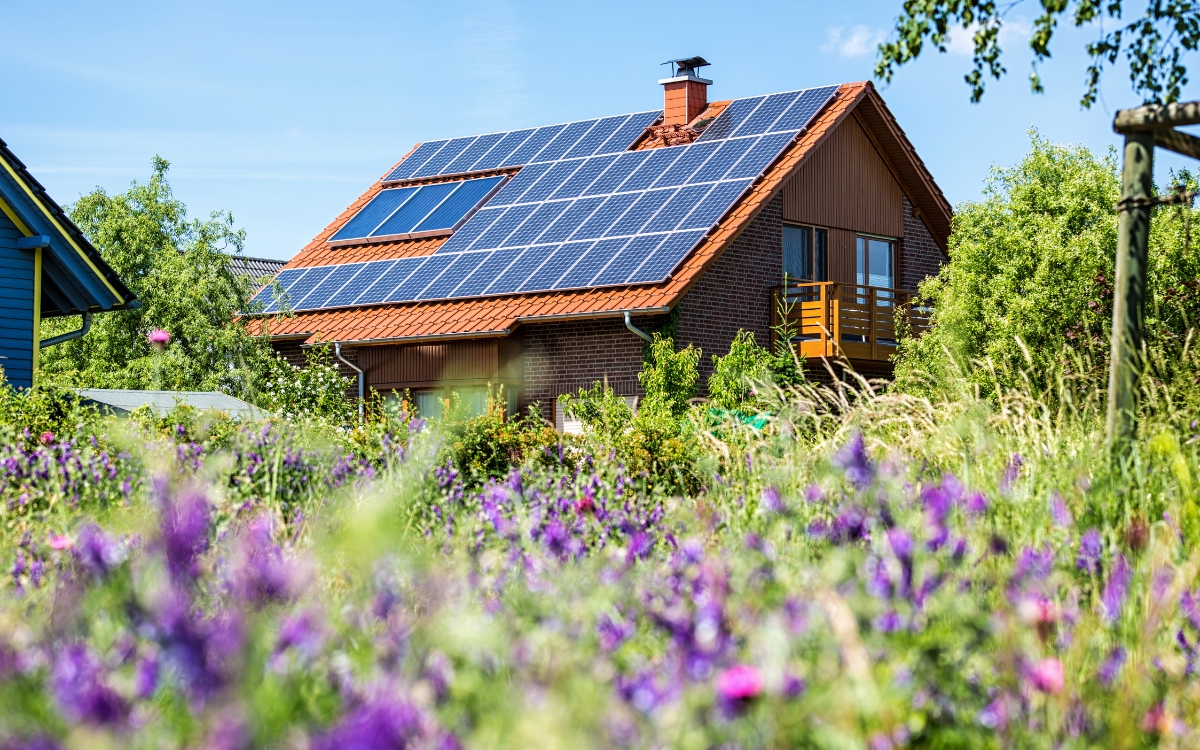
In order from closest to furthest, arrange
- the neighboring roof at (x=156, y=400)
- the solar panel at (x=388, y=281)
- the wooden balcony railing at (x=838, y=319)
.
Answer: the neighboring roof at (x=156, y=400), the wooden balcony railing at (x=838, y=319), the solar panel at (x=388, y=281)

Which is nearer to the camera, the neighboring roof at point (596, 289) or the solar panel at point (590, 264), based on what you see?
the neighboring roof at point (596, 289)

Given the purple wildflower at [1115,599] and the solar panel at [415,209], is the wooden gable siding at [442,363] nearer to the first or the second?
the solar panel at [415,209]

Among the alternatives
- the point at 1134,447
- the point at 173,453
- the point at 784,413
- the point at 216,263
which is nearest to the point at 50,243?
the point at 216,263

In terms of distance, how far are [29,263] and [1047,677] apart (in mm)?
16173

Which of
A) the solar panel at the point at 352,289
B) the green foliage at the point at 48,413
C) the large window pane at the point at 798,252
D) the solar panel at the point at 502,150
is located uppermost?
the solar panel at the point at 502,150

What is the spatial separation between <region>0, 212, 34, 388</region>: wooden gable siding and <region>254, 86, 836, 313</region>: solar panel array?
6.74 m

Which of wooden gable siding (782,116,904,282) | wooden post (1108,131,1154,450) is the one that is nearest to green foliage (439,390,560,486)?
wooden post (1108,131,1154,450)

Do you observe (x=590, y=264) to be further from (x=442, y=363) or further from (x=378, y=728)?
(x=378, y=728)

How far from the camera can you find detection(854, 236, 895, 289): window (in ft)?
81.9

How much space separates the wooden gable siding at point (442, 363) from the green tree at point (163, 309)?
1.79m

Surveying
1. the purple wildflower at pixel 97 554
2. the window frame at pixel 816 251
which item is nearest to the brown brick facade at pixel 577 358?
the window frame at pixel 816 251

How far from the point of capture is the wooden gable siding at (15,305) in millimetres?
16969

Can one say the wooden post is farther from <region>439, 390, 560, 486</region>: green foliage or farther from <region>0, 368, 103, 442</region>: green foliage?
<region>0, 368, 103, 442</region>: green foliage

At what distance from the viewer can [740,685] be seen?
2.81 metres
